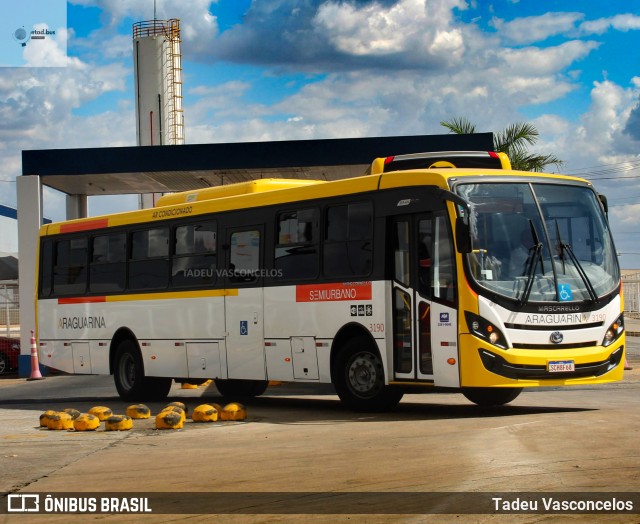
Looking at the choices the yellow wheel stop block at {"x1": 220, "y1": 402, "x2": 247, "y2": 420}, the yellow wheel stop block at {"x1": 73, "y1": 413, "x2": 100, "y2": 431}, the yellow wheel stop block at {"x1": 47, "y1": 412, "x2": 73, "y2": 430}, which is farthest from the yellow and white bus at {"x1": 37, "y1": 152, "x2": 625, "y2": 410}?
the yellow wheel stop block at {"x1": 47, "y1": 412, "x2": 73, "y2": 430}

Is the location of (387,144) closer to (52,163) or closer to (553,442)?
(52,163)

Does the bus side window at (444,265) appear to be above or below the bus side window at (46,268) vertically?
below

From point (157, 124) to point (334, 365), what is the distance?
39.6 m

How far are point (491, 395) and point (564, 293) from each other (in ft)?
7.95

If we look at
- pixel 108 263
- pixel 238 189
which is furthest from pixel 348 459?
pixel 108 263

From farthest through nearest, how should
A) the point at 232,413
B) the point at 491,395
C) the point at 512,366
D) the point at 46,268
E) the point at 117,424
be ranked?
the point at 46,268
the point at 491,395
the point at 232,413
the point at 117,424
the point at 512,366

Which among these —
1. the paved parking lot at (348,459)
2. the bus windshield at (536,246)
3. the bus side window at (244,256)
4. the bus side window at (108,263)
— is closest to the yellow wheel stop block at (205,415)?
the paved parking lot at (348,459)

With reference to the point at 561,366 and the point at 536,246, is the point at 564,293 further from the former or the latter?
the point at 561,366

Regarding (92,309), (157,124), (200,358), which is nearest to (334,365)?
(200,358)

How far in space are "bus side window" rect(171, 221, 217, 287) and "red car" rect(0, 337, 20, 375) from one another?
1165cm

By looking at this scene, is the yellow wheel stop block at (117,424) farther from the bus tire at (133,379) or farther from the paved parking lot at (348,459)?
the bus tire at (133,379)

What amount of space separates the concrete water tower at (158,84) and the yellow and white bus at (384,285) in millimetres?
34504

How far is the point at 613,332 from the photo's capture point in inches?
575

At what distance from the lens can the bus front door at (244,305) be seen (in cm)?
1734
